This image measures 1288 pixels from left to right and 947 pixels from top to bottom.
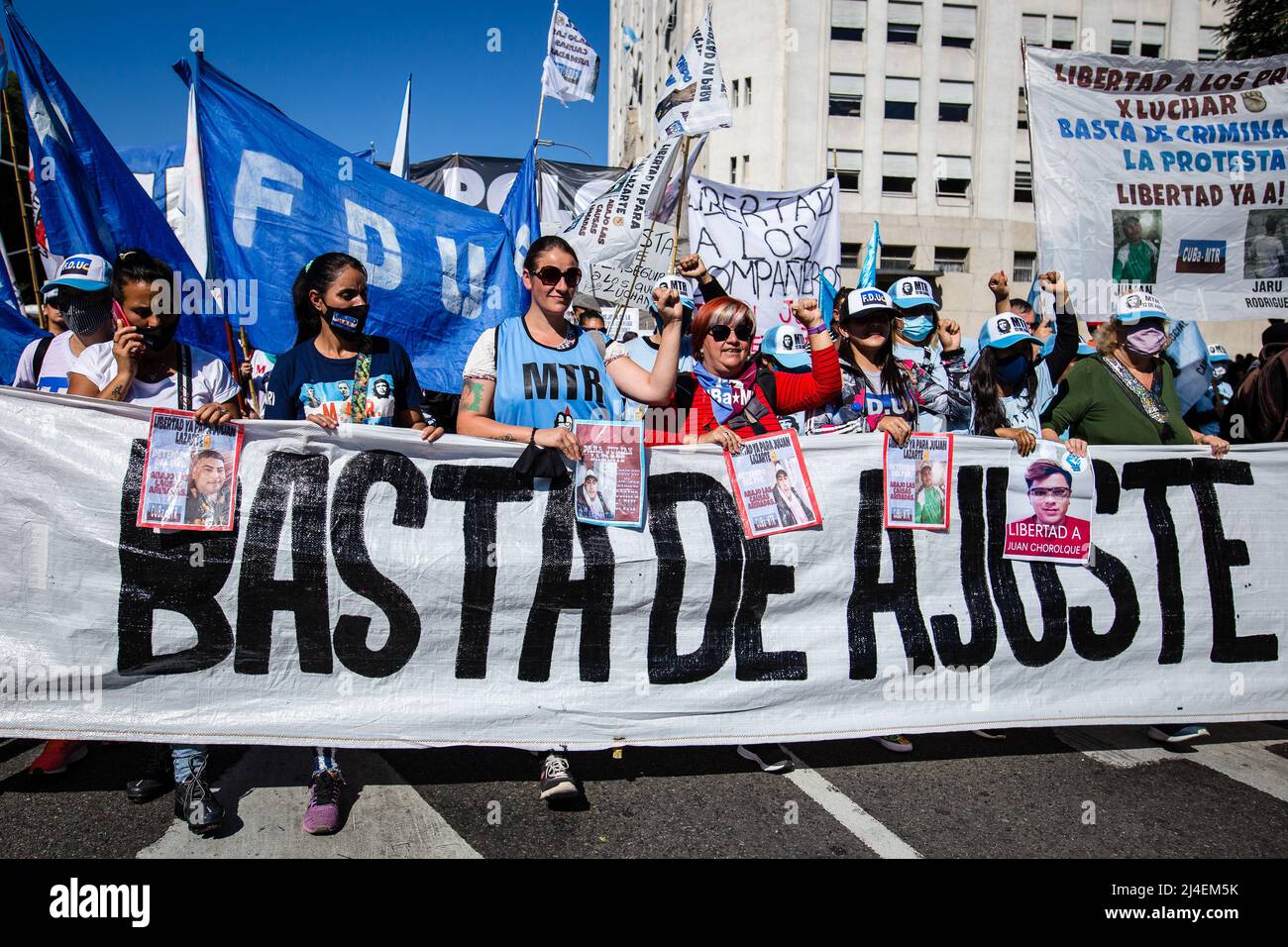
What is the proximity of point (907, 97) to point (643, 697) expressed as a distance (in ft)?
127

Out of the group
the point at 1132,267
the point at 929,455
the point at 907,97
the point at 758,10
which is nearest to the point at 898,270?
the point at 907,97

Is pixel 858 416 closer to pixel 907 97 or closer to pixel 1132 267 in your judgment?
pixel 1132 267

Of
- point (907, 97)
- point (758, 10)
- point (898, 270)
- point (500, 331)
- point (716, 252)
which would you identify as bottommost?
point (500, 331)

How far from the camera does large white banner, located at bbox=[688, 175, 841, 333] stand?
8344 mm

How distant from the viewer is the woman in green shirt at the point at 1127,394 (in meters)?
4.08

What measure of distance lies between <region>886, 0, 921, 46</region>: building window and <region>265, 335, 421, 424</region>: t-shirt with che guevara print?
128ft

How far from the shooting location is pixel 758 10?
118 feet

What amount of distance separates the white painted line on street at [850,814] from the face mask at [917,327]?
217 centimetres

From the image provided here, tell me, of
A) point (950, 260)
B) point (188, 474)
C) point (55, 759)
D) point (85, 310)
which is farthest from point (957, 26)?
point (55, 759)

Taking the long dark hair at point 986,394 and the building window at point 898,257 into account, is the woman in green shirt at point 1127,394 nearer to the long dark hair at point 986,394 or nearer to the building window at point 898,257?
the long dark hair at point 986,394

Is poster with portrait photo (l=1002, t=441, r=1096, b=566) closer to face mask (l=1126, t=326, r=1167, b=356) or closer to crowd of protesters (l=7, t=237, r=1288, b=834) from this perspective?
crowd of protesters (l=7, t=237, r=1288, b=834)

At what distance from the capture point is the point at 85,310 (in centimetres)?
351

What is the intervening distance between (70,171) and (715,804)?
14.1 feet

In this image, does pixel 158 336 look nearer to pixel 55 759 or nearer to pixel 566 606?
pixel 55 759
